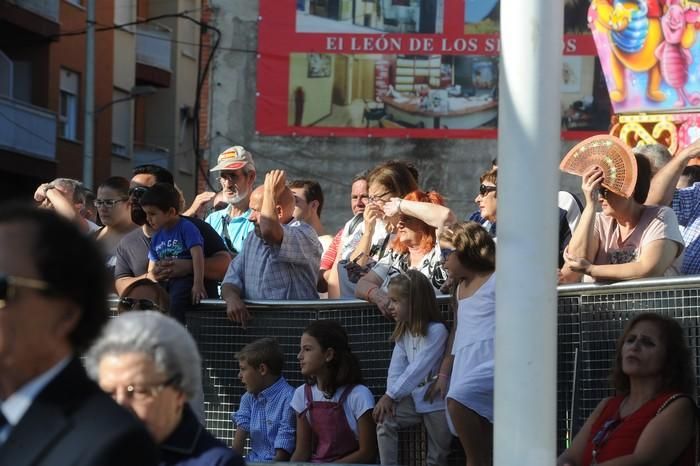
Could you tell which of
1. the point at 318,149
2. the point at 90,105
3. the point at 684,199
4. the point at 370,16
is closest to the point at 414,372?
the point at 684,199

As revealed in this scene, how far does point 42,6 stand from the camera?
3497 cm

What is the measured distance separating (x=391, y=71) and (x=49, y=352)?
22.3 m

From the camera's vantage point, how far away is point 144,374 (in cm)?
377

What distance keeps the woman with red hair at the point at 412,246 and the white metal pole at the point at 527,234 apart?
328 centimetres

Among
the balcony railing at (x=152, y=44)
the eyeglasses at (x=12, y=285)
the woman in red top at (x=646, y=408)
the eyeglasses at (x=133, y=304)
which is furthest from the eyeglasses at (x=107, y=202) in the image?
the balcony railing at (x=152, y=44)

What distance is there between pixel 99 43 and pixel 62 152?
126 inches

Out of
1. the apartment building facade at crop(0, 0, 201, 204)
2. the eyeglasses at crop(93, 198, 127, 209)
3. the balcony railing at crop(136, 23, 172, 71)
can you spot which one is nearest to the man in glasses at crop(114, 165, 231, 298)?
the eyeglasses at crop(93, 198, 127, 209)

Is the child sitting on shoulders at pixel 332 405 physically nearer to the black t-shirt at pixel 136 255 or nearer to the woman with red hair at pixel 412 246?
the woman with red hair at pixel 412 246

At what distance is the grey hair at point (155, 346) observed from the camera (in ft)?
12.4

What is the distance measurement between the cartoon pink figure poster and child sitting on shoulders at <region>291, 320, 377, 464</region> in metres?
6.05

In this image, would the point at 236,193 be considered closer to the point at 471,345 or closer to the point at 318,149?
the point at 471,345

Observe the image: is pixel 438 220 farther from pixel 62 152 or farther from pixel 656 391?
pixel 62 152

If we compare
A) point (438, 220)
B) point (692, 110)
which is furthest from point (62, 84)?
point (438, 220)

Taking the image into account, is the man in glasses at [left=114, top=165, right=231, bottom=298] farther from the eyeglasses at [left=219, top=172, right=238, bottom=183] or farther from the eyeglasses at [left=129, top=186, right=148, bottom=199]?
the eyeglasses at [left=219, top=172, right=238, bottom=183]
